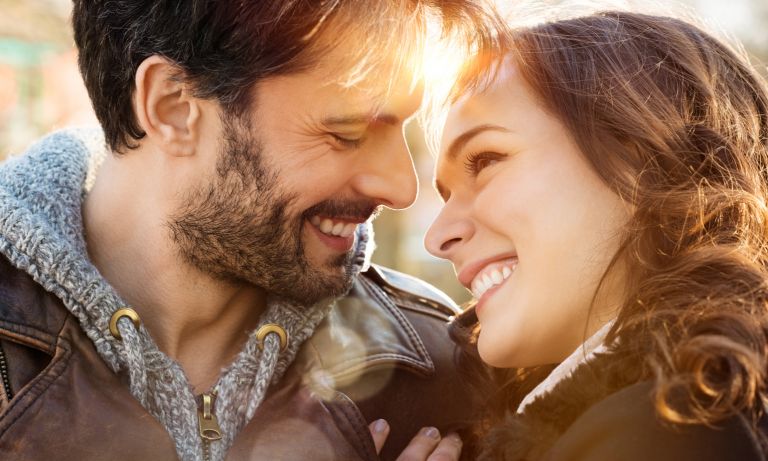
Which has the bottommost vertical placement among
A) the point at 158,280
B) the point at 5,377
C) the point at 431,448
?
the point at 431,448

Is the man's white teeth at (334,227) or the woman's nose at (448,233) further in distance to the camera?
the man's white teeth at (334,227)

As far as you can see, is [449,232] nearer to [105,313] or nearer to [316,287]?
[316,287]

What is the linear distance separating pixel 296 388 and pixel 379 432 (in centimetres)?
27

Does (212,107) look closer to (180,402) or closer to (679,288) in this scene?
(180,402)

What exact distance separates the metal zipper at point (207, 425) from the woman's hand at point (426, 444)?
440 mm

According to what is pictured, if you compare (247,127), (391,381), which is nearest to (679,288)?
(391,381)

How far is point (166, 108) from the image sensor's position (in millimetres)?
2689

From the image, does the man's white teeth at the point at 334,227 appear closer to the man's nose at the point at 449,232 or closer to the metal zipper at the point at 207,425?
the man's nose at the point at 449,232

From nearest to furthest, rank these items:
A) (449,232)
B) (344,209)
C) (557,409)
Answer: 1. (557,409)
2. (449,232)
3. (344,209)

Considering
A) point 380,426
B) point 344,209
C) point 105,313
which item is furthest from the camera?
point 344,209

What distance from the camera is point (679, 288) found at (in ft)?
6.38

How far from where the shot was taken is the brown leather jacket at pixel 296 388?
216cm

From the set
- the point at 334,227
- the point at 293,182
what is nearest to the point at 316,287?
the point at 334,227

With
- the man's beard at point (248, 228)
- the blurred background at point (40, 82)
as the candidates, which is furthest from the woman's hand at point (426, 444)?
the blurred background at point (40, 82)
